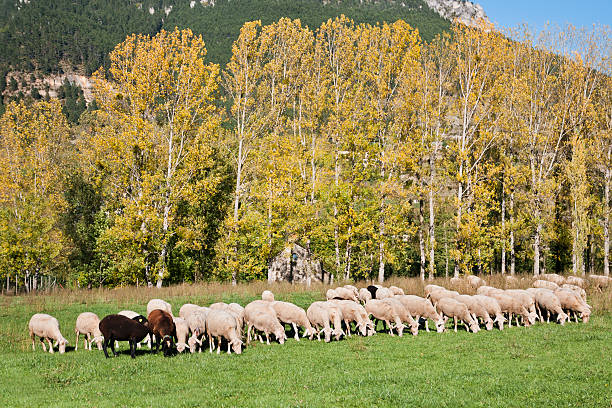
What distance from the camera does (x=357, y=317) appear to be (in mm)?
18891

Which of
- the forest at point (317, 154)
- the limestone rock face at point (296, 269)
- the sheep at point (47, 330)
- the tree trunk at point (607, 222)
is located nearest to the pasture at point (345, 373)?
the sheep at point (47, 330)

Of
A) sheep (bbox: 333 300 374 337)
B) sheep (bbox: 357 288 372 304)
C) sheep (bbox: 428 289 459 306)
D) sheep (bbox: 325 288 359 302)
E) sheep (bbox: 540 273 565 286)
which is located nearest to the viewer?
sheep (bbox: 333 300 374 337)

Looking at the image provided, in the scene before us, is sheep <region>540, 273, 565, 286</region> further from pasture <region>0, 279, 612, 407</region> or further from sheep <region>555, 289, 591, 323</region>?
pasture <region>0, 279, 612, 407</region>

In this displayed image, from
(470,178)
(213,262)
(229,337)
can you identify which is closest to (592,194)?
(470,178)

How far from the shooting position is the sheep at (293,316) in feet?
59.6

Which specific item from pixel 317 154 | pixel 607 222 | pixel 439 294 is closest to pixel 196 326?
pixel 439 294

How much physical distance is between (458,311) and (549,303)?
211 inches

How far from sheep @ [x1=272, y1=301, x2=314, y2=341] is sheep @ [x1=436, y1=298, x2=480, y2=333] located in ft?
→ 20.8

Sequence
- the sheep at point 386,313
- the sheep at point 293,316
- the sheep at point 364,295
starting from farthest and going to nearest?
the sheep at point 364,295 < the sheep at point 386,313 < the sheep at point 293,316

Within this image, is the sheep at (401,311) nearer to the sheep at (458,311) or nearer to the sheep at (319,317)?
the sheep at (458,311)

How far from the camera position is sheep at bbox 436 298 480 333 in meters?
19.2

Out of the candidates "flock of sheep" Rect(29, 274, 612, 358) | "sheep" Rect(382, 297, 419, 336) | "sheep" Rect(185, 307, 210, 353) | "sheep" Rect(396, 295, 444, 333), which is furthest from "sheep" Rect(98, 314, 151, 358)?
"sheep" Rect(396, 295, 444, 333)

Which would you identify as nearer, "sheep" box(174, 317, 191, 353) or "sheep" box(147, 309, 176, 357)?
"sheep" box(147, 309, 176, 357)

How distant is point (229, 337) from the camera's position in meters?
15.6
